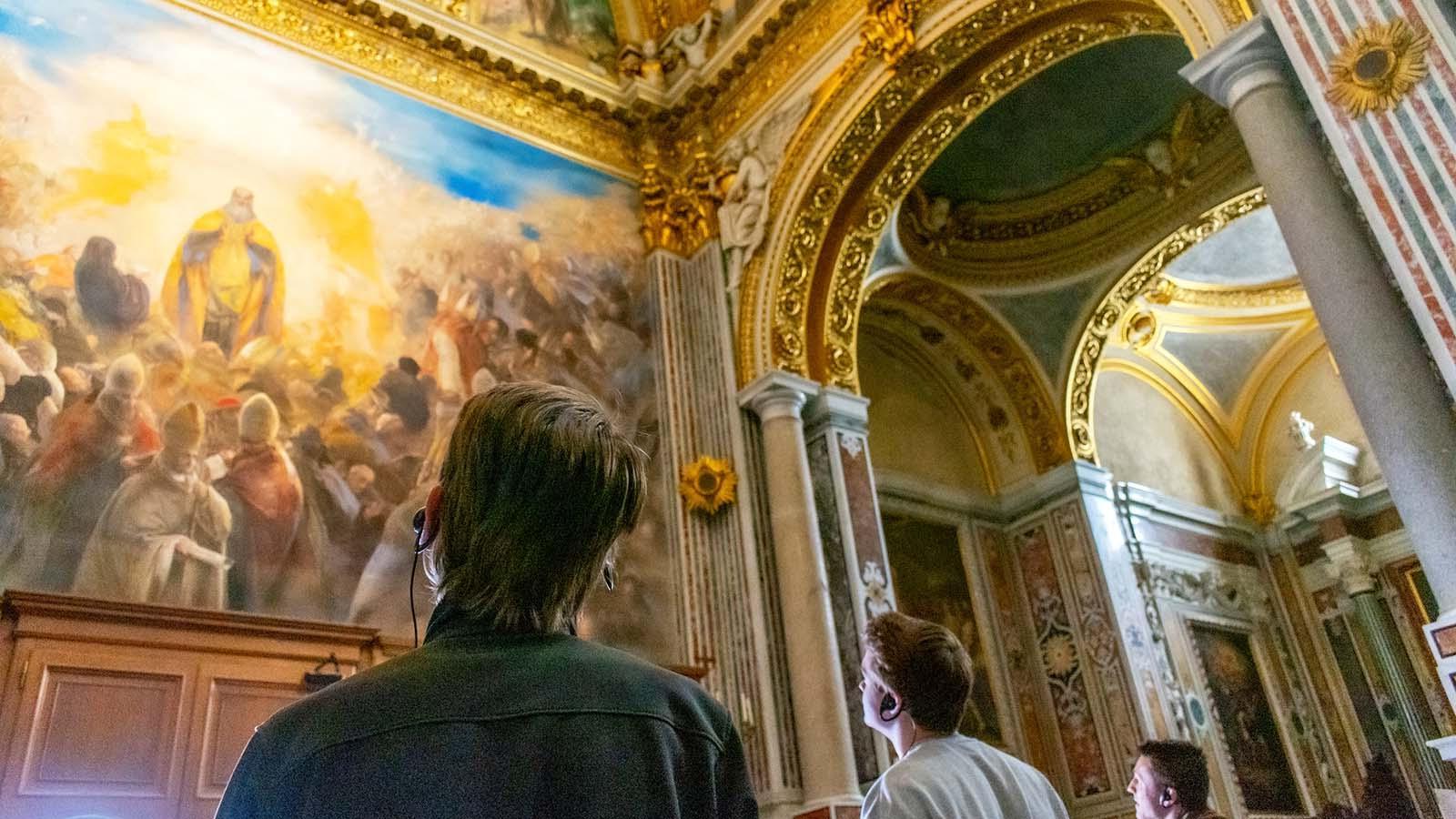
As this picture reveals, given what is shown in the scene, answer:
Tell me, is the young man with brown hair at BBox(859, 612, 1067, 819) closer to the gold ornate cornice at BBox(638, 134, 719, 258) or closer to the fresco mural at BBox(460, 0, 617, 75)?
the gold ornate cornice at BBox(638, 134, 719, 258)

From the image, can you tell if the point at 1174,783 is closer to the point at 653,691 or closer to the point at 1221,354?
the point at 653,691

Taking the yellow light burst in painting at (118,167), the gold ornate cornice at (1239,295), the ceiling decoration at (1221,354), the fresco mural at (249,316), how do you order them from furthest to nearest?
the ceiling decoration at (1221,354)
the gold ornate cornice at (1239,295)
the yellow light burst in painting at (118,167)
the fresco mural at (249,316)

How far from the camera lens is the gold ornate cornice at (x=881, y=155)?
8.26 metres

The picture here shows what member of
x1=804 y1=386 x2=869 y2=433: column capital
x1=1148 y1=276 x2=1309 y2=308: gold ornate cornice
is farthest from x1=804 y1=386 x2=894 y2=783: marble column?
x1=1148 y1=276 x2=1309 y2=308: gold ornate cornice

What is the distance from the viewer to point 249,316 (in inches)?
285

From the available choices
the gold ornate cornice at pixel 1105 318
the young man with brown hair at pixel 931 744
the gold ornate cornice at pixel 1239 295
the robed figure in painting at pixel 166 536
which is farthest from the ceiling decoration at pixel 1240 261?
the young man with brown hair at pixel 931 744

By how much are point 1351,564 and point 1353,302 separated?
9847 millimetres

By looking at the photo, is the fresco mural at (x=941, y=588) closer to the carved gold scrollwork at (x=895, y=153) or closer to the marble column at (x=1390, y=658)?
the carved gold scrollwork at (x=895, y=153)

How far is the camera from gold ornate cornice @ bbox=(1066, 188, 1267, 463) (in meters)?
11.3

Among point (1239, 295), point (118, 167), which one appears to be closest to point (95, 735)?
point (118, 167)

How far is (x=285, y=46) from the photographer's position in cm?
841

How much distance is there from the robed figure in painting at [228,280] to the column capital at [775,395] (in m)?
3.60

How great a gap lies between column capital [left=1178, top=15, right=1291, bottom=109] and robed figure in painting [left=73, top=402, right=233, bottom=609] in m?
6.15

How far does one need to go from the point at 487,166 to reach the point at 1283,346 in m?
11.1
